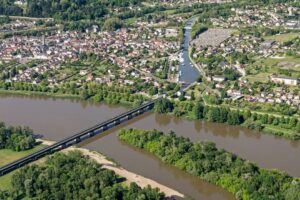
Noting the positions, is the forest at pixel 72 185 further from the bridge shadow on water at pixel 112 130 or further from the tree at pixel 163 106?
the tree at pixel 163 106

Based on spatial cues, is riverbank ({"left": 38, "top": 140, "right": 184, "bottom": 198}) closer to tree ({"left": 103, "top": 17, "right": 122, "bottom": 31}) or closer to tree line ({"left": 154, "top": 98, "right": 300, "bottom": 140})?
tree line ({"left": 154, "top": 98, "right": 300, "bottom": 140})

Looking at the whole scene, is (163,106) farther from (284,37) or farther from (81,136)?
(284,37)

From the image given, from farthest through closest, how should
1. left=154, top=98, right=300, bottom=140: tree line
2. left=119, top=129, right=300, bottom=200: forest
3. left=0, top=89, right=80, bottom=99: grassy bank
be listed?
1. left=0, top=89, right=80, bottom=99: grassy bank
2. left=154, top=98, right=300, bottom=140: tree line
3. left=119, top=129, right=300, bottom=200: forest

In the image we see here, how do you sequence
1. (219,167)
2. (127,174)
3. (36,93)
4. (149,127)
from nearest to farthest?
(219,167)
(127,174)
(149,127)
(36,93)

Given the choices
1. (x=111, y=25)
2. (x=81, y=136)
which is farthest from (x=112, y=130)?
(x=111, y=25)

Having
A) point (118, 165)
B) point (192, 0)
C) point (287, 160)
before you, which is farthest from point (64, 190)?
point (192, 0)

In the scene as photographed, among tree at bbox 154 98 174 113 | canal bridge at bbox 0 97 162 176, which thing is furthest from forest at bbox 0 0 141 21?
tree at bbox 154 98 174 113

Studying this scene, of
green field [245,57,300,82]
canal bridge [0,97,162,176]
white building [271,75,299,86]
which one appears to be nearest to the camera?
canal bridge [0,97,162,176]

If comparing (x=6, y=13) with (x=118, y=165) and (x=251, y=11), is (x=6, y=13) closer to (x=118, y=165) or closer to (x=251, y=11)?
(x=251, y=11)
